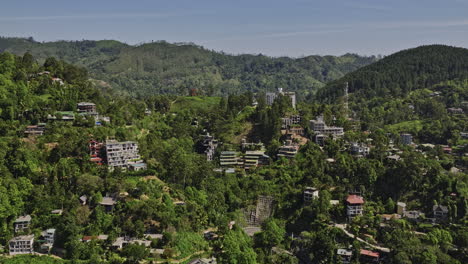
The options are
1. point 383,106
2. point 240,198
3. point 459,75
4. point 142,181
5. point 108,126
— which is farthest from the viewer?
point 459,75

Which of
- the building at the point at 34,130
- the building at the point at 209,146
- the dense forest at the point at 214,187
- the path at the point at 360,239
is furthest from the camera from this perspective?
the building at the point at 209,146

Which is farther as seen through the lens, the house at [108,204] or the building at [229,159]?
the building at [229,159]

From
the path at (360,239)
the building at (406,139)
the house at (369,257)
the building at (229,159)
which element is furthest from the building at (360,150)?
the house at (369,257)

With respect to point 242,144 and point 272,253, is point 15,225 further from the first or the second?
point 242,144

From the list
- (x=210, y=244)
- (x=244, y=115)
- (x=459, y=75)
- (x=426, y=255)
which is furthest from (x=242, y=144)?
(x=459, y=75)

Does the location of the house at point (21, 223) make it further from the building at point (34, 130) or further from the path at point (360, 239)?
the path at point (360, 239)

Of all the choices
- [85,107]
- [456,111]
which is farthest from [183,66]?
[85,107]

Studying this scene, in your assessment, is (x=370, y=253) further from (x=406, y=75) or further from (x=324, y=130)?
(x=406, y=75)
